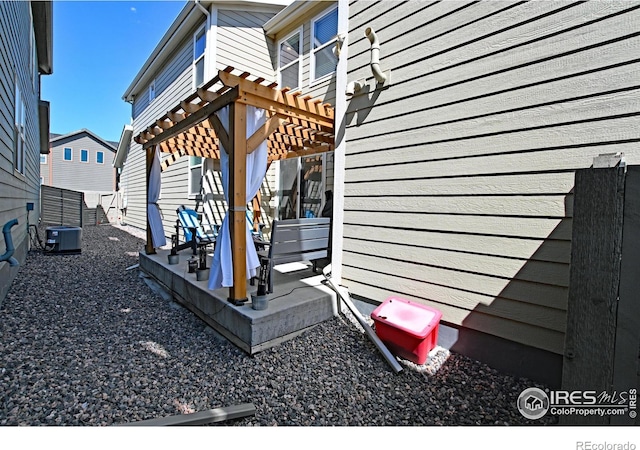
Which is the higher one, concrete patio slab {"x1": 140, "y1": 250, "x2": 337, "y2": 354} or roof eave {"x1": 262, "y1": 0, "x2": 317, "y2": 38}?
roof eave {"x1": 262, "y1": 0, "x2": 317, "y2": 38}

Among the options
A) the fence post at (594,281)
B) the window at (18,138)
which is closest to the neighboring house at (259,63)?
the window at (18,138)

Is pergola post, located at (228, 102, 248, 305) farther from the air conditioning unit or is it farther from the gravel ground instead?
the air conditioning unit

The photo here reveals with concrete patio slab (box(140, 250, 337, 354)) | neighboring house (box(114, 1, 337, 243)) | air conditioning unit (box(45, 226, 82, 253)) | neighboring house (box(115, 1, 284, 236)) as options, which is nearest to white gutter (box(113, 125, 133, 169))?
neighboring house (box(115, 1, 284, 236))

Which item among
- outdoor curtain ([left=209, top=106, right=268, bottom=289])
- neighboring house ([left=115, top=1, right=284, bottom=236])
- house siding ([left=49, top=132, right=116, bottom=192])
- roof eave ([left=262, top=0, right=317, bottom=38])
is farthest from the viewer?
house siding ([left=49, top=132, right=116, bottom=192])

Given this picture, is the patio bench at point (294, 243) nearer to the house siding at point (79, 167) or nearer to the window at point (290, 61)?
the window at point (290, 61)

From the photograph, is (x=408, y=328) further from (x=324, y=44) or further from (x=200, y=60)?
(x=200, y=60)

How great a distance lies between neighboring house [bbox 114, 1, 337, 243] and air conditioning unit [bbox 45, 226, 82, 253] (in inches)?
90.1

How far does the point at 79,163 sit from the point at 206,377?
A: 89.6 ft

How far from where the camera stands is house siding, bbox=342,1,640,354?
212cm

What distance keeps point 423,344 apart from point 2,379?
10.4 ft

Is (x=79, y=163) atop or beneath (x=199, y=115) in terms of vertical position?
atop

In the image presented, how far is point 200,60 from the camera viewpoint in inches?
289

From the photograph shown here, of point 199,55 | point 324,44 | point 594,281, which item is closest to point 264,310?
point 594,281

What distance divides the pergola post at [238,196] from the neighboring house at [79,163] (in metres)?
25.5
